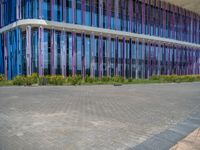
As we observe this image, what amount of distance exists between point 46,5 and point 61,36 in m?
4.05

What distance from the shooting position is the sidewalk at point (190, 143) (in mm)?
5082

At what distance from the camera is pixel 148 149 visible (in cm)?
509

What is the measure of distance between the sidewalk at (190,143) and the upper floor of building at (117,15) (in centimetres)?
2637

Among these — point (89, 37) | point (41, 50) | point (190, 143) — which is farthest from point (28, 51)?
point (190, 143)

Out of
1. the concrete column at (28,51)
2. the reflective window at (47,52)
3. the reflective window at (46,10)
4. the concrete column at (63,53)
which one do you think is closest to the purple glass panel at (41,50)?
the reflective window at (47,52)

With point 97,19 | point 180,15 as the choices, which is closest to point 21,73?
point 97,19

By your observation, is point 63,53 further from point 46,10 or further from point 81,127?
point 81,127

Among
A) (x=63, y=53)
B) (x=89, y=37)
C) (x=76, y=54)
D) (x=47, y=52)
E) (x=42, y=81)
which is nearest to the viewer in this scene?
(x=42, y=81)

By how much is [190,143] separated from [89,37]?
29.6 m

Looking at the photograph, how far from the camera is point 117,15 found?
3688 cm

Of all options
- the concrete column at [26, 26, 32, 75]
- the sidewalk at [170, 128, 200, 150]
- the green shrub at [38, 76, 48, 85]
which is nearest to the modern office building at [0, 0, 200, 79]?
→ the concrete column at [26, 26, 32, 75]

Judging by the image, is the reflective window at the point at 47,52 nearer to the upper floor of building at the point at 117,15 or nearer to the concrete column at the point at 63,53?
the concrete column at the point at 63,53

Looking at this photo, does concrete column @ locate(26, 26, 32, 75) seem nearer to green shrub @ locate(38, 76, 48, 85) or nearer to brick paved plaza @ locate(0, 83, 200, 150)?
green shrub @ locate(38, 76, 48, 85)

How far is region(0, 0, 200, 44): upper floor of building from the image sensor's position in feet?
99.2
